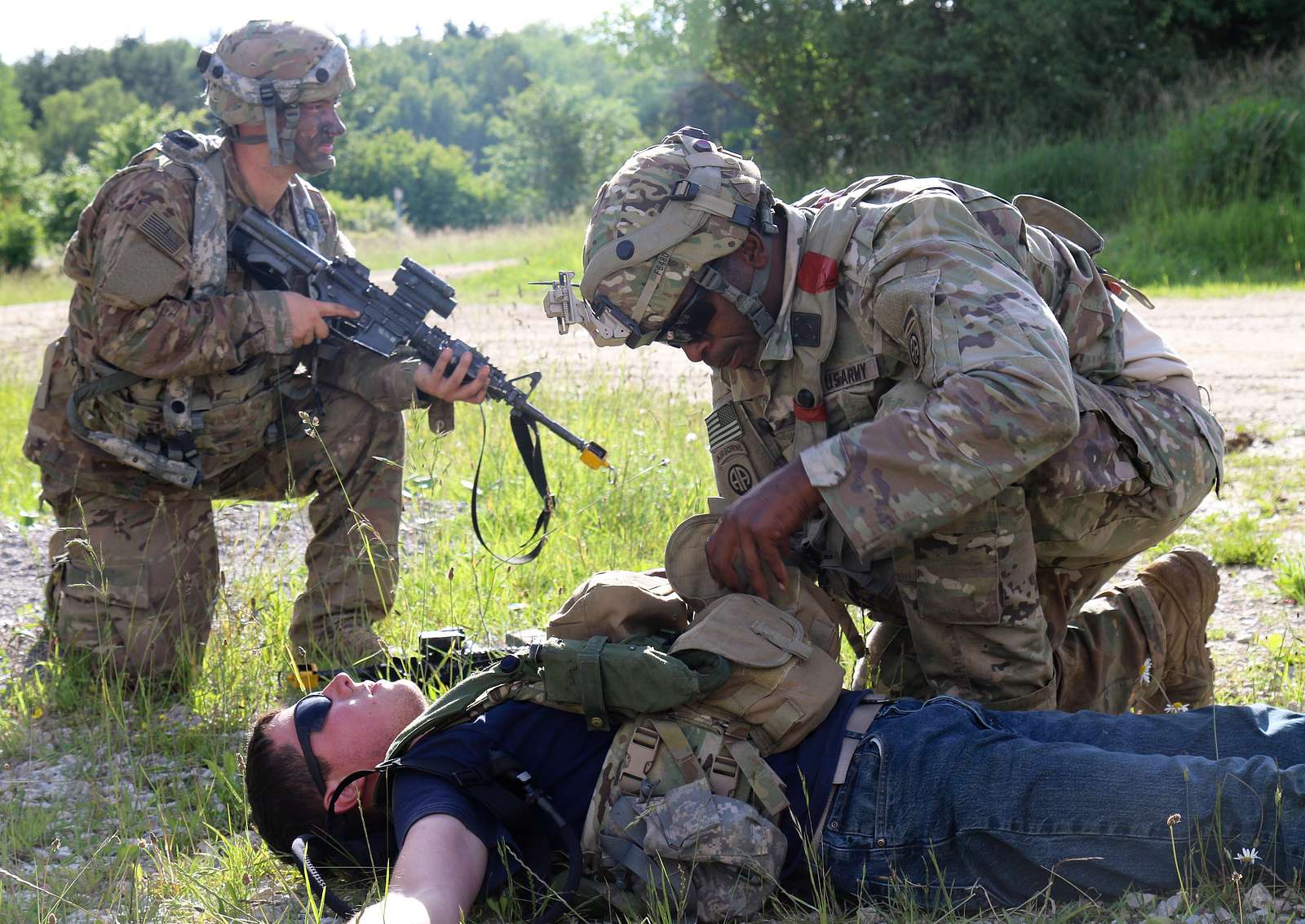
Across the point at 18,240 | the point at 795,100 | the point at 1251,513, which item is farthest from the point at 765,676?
the point at 18,240

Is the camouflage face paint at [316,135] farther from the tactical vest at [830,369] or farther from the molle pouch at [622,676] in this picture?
the molle pouch at [622,676]

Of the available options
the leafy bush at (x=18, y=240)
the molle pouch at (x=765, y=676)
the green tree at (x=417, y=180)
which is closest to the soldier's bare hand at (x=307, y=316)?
the molle pouch at (x=765, y=676)

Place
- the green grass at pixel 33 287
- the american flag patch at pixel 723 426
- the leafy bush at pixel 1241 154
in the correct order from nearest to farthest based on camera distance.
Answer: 1. the american flag patch at pixel 723 426
2. the leafy bush at pixel 1241 154
3. the green grass at pixel 33 287

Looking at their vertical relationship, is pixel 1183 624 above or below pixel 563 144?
above

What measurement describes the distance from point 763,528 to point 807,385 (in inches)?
21.2

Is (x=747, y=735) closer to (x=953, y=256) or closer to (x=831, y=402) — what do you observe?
(x=831, y=402)

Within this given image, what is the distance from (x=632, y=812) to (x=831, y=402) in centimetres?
116

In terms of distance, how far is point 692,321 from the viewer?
3.03m

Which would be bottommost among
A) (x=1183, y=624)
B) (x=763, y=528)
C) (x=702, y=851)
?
(x=1183, y=624)

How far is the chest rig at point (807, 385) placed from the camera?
9.70 ft

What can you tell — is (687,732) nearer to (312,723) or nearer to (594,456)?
(312,723)

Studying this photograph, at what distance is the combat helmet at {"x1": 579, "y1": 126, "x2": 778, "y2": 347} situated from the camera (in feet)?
9.51

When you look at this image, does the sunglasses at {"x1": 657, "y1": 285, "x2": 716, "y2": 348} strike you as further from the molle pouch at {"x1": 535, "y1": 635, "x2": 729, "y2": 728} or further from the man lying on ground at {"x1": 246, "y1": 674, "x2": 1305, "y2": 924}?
the man lying on ground at {"x1": 246, "y1": 674, "x2": 1305, "y2": 924}

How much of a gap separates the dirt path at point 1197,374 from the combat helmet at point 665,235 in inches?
83.7
